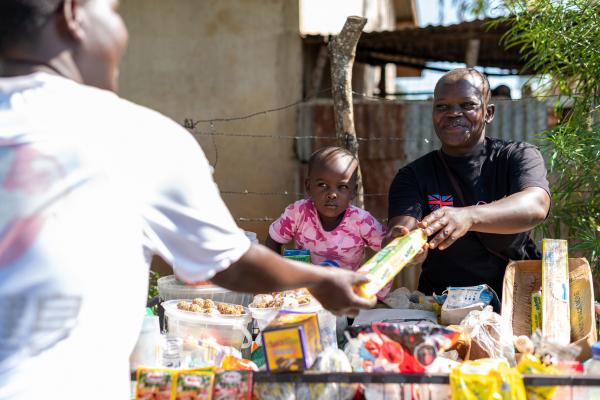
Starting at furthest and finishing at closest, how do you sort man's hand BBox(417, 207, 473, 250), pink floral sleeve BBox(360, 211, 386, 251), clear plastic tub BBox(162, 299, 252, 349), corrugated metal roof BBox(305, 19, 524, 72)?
corrugated metal roof BBox(305, 19, 524, 72) < pink floral sleeve BBox(360, 211, 386, 251) < clear plastic tub BBox(162, 299, 252, 349) < man's hand BBox(417, 207, 473, 250)

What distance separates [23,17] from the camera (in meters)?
1.28

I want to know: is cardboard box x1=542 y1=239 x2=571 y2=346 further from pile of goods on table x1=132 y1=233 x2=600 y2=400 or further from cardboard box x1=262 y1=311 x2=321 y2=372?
cardboard box x1=262 y1=311 x2=321 y2=372

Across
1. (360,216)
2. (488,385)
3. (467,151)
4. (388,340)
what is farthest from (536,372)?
(360,216)

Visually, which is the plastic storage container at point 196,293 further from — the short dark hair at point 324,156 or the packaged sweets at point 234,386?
the packaged sweets at point 234,386

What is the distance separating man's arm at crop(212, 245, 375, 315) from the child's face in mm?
1658

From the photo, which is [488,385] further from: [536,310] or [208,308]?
[208,308]

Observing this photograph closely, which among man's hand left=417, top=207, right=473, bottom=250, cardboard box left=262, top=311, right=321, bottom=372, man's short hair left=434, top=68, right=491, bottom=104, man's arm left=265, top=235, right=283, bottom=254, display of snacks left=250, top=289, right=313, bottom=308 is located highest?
man's short hair left=434, top=68, right=491, bottom=104

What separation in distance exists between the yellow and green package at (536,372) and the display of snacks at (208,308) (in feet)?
3.75

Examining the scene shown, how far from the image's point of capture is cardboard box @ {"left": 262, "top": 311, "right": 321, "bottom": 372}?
1.80m

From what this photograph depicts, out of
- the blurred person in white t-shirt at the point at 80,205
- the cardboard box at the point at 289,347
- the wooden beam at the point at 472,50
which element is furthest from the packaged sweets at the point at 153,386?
the wooden beam at the point at 472,50

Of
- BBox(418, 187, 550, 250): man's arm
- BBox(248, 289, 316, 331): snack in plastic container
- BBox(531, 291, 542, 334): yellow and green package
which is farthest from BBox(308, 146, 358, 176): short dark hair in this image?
BBox(531, 291, 542, 334): yellow and green package

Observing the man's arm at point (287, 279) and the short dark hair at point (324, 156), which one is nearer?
the man's arm at point (287, 279)

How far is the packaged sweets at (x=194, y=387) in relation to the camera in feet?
5.98

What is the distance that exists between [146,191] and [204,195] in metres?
0.12
